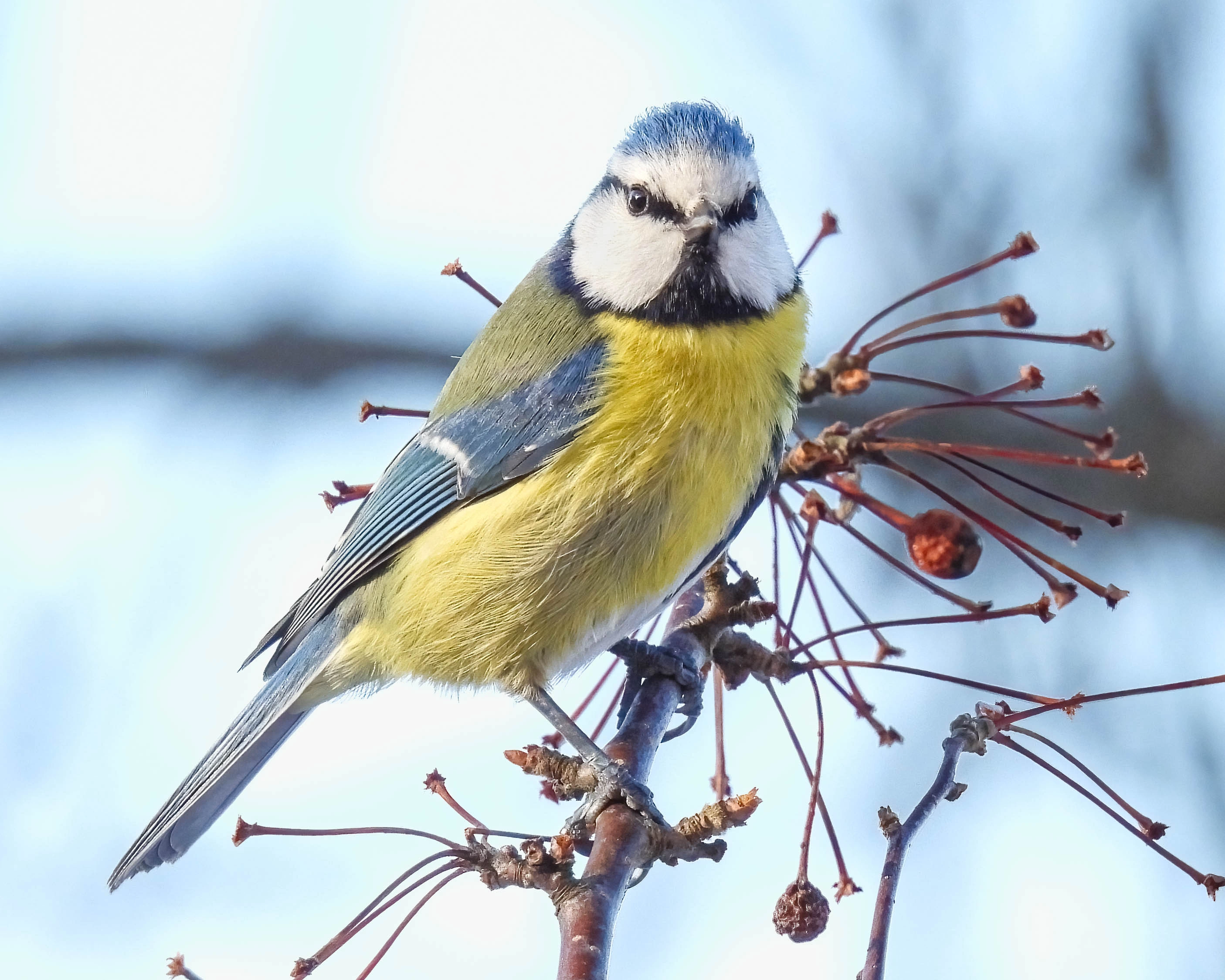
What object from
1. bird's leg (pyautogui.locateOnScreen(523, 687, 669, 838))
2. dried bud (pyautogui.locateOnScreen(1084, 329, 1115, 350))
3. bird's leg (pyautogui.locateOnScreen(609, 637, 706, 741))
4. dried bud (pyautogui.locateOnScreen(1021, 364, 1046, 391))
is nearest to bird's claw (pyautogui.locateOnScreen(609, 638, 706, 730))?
bird's leg (pyautogui.locateOnScreen(609, 637, 706, 741))

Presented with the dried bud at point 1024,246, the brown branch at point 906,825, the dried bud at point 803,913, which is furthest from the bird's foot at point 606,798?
the dried bud at point 1024,246

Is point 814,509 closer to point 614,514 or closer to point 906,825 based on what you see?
point 614,514

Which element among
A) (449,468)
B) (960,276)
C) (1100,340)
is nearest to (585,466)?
(449,468)

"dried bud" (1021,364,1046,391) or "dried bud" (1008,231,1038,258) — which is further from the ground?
"dried bud" (1008,231,1038,258)

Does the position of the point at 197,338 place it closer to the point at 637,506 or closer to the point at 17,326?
the point at 17,326

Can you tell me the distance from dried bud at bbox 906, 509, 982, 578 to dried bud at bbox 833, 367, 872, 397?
0.84 ft

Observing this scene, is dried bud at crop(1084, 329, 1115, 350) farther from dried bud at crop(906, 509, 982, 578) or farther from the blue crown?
the blue crown

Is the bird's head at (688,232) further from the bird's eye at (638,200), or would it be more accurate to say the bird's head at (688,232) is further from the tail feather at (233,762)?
the tail feather at (233,762)

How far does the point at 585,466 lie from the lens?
7.27 ft

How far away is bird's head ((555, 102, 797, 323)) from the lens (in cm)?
229

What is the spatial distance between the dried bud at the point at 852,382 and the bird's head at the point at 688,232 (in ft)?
0.61

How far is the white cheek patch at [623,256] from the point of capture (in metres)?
2.32

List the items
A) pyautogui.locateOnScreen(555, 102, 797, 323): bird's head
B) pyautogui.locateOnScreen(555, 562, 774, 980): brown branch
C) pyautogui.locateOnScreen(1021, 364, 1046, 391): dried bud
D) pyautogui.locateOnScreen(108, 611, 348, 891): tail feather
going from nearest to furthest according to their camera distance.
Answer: pyautogui.locateOnScreen(555, 562, 774, 980): brown branch → pyautogui.locateOnScreen(1021, 364, 1046, 391): dried bud → pyautogui.locateOnScreen(555, 102, 797, 323): bird's head → pyautogui.locateOnScreen(108, 611, 348, 891): tail feather

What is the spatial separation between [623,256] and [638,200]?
0.34ft
